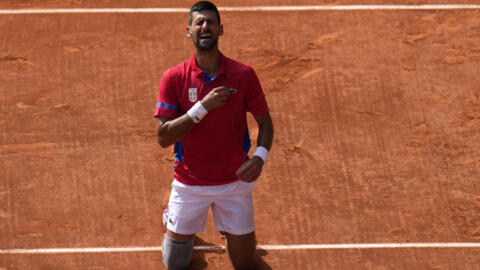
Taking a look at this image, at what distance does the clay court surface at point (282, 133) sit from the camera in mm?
8281

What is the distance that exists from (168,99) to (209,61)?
0.45 m

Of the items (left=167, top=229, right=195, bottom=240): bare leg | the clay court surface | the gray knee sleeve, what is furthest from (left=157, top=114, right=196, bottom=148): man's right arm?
the clay court surface

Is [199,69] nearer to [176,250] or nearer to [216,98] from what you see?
[216,98]

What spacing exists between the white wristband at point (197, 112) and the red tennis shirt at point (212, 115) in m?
0.27

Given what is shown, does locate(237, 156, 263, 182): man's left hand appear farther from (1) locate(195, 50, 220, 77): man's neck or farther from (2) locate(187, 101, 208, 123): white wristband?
(1) locate(195, 50, 220, 77): man's neck

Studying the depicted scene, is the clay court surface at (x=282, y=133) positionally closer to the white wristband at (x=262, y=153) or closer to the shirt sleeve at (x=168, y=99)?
the white wristband at (x=262, y=153)

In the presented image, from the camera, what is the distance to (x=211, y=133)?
6.86m

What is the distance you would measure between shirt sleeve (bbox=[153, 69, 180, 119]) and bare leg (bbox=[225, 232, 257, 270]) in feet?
4.12

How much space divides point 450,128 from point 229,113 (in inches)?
147

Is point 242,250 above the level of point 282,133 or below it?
above

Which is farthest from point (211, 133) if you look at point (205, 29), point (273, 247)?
point (273, 247)

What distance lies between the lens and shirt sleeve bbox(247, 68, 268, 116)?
6.84m

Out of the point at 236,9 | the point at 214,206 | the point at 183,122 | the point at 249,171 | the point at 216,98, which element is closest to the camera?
the point at 216,98

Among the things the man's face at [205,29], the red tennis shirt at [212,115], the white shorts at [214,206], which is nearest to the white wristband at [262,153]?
the red tennis shirt at [212,115]
